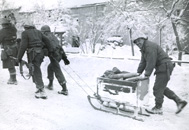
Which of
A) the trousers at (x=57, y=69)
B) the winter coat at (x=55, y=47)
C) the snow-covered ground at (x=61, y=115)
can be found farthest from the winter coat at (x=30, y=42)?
the snow-covered ground at (x=61, y=115)

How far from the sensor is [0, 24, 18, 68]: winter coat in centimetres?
627

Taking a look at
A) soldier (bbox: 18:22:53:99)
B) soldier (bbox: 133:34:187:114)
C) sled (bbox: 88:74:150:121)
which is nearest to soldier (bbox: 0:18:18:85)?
soldier (bbox: 18:22:53:99)

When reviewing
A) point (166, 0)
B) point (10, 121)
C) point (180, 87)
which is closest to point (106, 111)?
point (10, 121)

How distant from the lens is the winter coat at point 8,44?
247 inches

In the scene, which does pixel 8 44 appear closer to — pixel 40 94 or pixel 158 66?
pixel 40 94

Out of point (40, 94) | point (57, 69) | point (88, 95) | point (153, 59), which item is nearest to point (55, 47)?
point (57, 69)

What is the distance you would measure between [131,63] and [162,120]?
16.3 ft

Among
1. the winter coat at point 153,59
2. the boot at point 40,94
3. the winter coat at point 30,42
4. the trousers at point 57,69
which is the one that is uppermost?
the winter coat at point 30,42

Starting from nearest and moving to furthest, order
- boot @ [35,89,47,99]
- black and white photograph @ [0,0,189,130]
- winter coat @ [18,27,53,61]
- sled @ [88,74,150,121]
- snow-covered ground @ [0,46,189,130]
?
snow-covered ground @ [0,46,189,130]
black and white photograph @ [0,0,189,130]
sled @ [88,74,150,121]
winter coat @ [18,27,53,61]
boot @ [35,89,47,99]

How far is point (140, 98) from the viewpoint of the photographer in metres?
4.65

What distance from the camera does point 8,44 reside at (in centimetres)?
641

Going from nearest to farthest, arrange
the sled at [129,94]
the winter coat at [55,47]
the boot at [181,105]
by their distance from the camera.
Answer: the sled at [129,94], the boot at [181,105], the winter coat at [55,47]

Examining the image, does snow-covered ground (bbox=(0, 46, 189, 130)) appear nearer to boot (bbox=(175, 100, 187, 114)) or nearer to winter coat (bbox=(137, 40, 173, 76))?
boot (bbox=(175, 100, 187, 114))

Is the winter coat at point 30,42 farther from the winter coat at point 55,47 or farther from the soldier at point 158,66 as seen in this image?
the soldier at point 158,66
